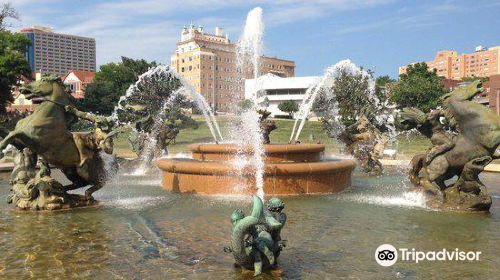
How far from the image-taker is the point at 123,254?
6004mm

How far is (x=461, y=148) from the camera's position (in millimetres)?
9133

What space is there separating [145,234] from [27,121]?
374cm

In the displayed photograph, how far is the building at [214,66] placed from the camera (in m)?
111

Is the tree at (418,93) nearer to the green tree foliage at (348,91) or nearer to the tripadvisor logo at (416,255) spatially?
the green tree foliage at (348,91)

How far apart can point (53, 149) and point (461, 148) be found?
8391mm

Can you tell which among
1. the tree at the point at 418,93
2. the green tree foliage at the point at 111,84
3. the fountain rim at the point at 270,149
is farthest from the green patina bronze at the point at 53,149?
the tree at the point at 418,93

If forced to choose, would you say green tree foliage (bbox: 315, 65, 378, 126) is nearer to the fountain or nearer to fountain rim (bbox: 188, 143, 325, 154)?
fountain rim (bbox: 188, 143, 325, 154)

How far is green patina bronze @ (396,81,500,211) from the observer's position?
888 centimetres

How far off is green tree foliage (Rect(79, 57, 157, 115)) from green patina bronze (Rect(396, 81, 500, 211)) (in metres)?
46.5

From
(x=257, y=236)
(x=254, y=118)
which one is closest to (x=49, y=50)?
(x=254, y=118)

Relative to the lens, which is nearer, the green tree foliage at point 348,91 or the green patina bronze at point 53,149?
the green patina bronze at point 53,149

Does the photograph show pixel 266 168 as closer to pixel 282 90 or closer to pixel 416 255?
pixel 416 255

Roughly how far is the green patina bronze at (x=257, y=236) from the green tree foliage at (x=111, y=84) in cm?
4890

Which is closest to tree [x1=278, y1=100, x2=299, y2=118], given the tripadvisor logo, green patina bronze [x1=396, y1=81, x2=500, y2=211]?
green patina bronze [x1=396, y1=81, x2=500, y2=211]
